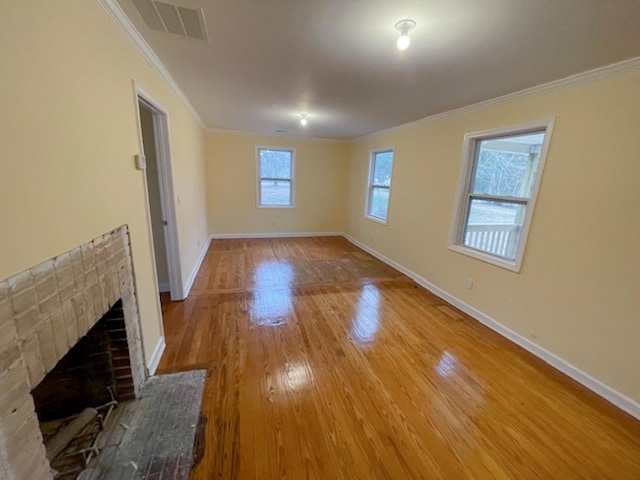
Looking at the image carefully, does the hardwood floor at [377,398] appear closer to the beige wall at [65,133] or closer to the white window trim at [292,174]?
the beige wall at [65,133]

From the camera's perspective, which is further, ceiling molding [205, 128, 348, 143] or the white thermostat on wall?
ceiling molding [205, 128, 348, 143]

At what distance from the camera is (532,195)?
7.86 feet

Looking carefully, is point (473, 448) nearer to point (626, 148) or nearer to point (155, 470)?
point (155, 470)

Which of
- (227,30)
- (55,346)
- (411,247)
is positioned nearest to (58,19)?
(227,30)

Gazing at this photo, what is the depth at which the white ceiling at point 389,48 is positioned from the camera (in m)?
1.36

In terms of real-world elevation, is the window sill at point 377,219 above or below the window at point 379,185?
below

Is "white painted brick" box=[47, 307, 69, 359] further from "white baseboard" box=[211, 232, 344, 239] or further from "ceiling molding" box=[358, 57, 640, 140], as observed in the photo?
"white baseboard" box=[211, 232, 344, 239]

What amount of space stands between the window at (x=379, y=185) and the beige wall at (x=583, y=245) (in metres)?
1.89

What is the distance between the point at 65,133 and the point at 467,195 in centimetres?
346

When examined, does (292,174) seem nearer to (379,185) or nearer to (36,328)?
(379,185)

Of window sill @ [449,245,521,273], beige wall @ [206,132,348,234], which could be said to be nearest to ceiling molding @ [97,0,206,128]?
beige wall @ [206,132,348,234]

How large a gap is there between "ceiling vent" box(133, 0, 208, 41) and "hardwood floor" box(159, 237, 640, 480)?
2.30m

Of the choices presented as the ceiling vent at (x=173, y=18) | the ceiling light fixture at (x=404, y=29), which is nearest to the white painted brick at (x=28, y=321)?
the ceiling vent at (x=173, y=18)

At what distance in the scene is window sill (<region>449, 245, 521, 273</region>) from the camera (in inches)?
101
